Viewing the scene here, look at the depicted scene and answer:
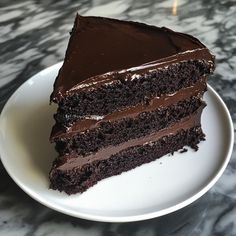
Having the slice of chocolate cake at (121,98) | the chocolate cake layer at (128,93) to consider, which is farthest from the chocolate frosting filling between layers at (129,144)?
the chocolate cake layer at (128,93)

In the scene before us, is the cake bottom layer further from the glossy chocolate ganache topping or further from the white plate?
the glossy chocolate ganache topping

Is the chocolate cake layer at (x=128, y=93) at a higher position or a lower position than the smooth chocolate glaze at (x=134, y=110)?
higher

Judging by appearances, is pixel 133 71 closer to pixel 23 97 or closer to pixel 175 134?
pixel 175 134

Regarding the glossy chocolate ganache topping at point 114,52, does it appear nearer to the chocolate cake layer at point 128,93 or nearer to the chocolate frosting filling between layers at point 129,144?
the chocolate cake layer at point 128,93

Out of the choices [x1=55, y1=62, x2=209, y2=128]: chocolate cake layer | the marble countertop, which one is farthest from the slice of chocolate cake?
the marble countertop

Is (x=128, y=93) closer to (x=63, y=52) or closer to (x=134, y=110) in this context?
(x=134, y=110)

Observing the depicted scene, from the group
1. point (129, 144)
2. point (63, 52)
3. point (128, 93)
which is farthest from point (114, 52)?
point (63, 52)
